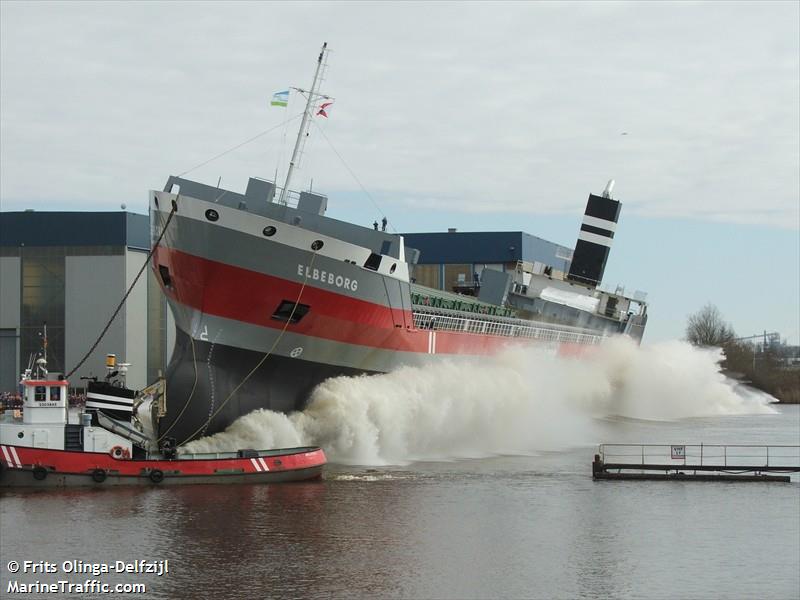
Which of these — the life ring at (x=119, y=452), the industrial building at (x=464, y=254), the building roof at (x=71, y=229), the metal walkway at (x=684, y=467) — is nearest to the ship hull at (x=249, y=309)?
the life ring at (x=119, y=452)

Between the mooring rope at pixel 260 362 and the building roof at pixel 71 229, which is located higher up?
the building roof at pixel 71 229

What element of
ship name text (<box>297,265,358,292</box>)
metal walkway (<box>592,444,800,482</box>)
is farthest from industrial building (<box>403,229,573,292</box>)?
ship name text (<box>297,265,358,292</box>)

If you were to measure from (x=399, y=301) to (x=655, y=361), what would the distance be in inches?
1231

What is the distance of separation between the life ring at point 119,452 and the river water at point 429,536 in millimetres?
949

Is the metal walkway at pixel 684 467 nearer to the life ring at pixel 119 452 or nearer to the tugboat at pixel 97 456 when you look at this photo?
the tugboat at pixel 97 456

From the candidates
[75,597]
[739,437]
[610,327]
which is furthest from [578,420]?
[75,597]

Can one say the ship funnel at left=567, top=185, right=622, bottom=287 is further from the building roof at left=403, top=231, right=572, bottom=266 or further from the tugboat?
the tugboat

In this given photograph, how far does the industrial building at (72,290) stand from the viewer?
5822cm

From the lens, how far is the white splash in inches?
1267

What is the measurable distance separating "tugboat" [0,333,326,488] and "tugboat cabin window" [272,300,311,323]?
454 cm

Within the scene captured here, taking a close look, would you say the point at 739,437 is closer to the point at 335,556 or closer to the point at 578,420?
the point at 578,420

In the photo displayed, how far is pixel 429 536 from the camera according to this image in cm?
2248

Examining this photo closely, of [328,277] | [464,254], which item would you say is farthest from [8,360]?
[328,277]

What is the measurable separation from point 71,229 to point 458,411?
30.2 metres
